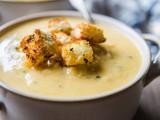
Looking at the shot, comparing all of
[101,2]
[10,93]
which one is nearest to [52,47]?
[10,93]

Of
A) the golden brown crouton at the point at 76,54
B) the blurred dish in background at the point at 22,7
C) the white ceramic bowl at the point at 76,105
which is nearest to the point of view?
the white ceramic bowl at the point at 76,105

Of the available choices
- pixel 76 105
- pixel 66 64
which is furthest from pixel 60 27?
pixel 76 105

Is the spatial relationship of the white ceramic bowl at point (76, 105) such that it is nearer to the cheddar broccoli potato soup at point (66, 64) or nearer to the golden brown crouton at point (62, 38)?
the cheddar broccoli potato soup at point (66, 64)

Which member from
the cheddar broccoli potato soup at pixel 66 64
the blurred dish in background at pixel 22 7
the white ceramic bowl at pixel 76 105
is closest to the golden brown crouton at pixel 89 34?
the cheddar broccoli potato soup at pixel 66 64

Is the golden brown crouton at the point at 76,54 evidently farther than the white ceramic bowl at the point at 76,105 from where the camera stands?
Yes

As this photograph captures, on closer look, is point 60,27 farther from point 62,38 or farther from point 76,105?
point 76,105

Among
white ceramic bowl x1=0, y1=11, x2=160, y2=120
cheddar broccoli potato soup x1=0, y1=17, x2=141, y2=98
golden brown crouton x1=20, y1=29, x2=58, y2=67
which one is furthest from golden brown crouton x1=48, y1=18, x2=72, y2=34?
white ceramic bowl x1=0, y1=11, x2=160, y2=120

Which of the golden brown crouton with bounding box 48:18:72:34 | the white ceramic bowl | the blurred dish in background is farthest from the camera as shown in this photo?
the blurred dish in background

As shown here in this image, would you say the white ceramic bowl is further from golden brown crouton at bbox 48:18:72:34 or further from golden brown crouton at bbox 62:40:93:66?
golden brown crouton at bbox 48:18:72:34
